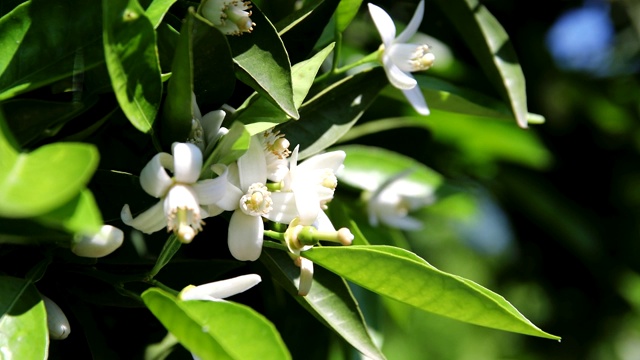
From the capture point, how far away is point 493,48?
1.08 m

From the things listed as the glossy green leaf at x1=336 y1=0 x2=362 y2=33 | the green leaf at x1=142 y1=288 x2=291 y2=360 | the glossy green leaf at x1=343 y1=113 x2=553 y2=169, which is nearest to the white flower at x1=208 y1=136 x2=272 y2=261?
the green leaf at x1=142 y1=288 x2=291 y2=360

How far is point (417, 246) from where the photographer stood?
185 cm

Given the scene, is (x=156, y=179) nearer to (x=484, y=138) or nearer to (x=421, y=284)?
(x=421, y=284)

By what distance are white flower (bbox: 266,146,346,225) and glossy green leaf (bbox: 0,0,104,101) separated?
20 cm

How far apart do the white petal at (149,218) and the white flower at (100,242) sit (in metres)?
0.01

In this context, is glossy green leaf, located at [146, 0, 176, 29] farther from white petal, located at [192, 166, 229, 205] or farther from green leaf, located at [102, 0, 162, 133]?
white petal, located at [192, 166, 229, 205]

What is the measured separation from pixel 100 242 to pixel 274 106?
0.63 feet

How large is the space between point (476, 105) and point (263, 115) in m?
0.41

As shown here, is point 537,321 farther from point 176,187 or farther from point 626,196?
point 176,187

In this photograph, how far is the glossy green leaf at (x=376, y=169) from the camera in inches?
49.4

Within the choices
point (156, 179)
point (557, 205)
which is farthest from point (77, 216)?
point (557, 205)

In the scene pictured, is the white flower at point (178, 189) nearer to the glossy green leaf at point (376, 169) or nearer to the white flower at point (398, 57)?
the white flower at point (398, 57)

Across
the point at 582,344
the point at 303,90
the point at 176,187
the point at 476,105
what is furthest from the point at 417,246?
the point at 176,187

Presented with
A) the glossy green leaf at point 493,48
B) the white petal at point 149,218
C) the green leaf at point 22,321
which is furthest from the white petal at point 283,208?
the glossy green leaf at point 493,48
